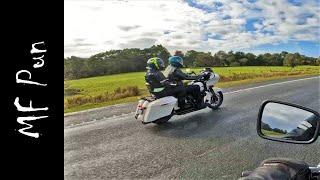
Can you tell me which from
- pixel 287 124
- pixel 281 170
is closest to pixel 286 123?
pixel 287 124

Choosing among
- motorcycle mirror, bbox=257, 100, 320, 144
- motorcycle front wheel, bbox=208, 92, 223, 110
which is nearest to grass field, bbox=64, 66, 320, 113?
motorcycle front wheel, bbox=208, 92, 223, 110

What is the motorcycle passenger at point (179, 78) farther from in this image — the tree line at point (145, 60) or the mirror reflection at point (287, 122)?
the mirror reflection at point (287, 122)

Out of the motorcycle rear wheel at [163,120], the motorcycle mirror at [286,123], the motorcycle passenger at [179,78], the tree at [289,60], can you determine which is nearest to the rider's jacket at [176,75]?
the motorcycle passenger at [179,78]

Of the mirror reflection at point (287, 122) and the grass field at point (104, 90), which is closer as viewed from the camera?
the mirror reflection at point (287, 122)

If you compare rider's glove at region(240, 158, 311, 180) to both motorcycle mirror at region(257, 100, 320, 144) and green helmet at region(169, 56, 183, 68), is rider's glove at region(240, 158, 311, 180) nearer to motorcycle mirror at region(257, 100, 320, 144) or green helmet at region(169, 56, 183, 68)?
motorcycle mirror at region(257, 100, 320, 144)

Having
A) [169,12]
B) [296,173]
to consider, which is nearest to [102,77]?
[169,12]

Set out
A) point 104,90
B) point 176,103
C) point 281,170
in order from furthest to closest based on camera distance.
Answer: point 176,103 → point 104,90 → point 281,170

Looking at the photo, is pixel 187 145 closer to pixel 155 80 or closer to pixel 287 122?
pixel 155 80

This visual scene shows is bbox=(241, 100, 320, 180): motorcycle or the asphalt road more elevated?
bbox=(241, 100, 320, 180): motorcycle
